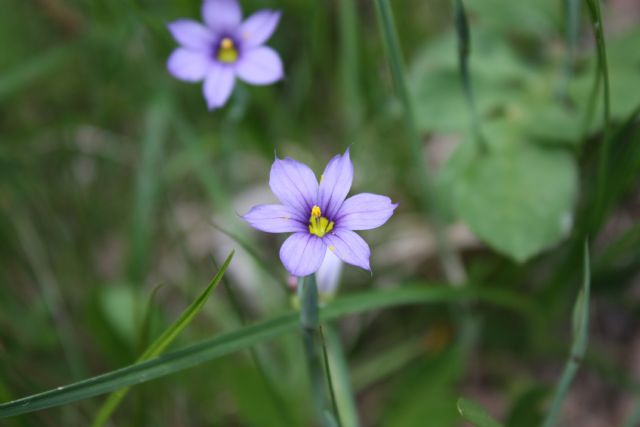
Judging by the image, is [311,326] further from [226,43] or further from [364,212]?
[226,43]

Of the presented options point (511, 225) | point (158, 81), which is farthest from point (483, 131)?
point (158, 81)

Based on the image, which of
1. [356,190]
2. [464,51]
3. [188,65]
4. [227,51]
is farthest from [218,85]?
[356,190]

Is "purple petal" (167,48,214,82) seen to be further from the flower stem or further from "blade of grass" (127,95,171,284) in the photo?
the flower stem

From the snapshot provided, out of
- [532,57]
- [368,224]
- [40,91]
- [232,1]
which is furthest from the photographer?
[40,91]

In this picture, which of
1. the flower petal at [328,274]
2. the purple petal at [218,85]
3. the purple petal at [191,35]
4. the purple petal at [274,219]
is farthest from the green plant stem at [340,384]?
the purple petal at [191,35]

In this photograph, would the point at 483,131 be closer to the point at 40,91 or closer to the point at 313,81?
the point at 313,81

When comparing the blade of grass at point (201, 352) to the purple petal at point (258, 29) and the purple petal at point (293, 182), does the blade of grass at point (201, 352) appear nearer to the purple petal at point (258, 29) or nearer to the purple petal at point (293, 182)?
the purple petal at point (293, 182)
